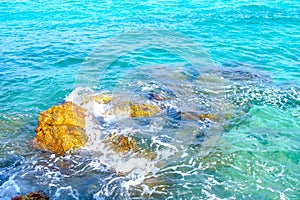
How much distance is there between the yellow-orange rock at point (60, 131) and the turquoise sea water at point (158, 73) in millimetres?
454

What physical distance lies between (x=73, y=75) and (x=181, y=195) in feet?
33.6

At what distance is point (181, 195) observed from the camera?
9.30 meters

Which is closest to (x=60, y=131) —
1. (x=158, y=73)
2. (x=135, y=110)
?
(x=135, y=110)

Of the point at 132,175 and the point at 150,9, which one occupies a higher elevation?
the point at 150,9

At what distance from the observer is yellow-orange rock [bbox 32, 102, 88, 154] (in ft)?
36.5

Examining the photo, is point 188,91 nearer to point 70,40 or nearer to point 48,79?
point 48,79

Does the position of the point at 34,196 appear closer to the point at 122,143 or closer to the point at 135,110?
the point at 122,143

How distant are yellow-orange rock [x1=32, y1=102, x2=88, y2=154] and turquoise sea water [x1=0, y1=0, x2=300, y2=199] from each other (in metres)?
0.45

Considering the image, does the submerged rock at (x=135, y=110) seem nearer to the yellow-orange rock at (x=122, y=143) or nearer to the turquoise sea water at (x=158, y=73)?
the yellow-orange rock at (x=122, y=143)

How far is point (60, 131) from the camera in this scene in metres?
11.3

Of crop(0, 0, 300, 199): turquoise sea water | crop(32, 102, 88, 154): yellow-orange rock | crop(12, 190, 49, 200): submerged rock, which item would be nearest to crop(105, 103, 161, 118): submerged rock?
crop(32, 102, 88, 154): yellow-orange rock

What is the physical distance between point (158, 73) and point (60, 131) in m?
7.47

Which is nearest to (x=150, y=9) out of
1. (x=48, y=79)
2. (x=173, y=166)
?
(x=48, y=79)

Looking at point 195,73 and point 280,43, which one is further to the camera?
point 280,43
